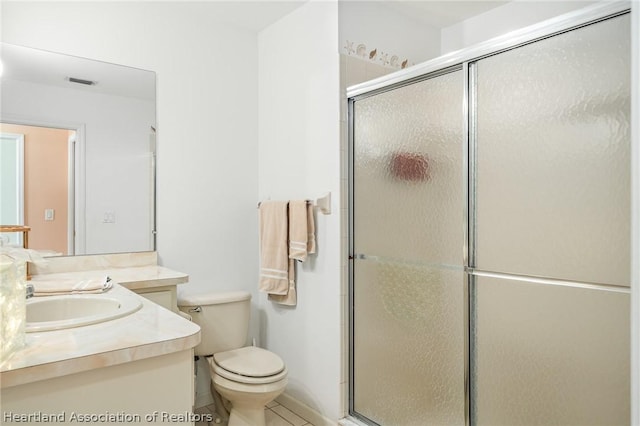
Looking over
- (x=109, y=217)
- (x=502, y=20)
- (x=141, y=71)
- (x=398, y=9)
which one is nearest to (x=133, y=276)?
(x=109, y=217)

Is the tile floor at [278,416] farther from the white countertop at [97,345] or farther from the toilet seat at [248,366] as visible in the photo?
the white countertop at [97,345]

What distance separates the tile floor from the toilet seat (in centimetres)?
42

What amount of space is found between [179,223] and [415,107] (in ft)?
5.04

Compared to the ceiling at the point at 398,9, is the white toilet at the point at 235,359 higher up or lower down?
lower down

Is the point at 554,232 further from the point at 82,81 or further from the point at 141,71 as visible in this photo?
the point at 82,81

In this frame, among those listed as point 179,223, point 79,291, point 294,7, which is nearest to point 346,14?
point 294,7

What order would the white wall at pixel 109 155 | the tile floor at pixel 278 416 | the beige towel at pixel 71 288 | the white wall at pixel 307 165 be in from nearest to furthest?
1. the beige towel at pixel 71 288
2. the white wall at pixel 109 155
3. the white wall at pixel 307 165
4. the tile floor at pixel 278 416

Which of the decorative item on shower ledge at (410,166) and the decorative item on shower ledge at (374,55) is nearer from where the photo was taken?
the decorative item on shower ledge at (410,166)

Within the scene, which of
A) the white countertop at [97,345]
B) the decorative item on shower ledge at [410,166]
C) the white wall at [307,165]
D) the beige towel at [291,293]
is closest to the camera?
the white countertop at [97,345]

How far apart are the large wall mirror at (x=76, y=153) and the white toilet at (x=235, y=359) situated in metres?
0.50

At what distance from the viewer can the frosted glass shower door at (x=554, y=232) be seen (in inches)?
52.7

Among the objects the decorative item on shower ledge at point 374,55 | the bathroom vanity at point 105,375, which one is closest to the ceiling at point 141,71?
the decorative item on shower ledge at point 374,55

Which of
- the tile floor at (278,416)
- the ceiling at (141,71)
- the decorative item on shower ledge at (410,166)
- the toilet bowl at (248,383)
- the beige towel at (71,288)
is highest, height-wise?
the ceiling at (141,71)

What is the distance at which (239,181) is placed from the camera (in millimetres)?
2836
